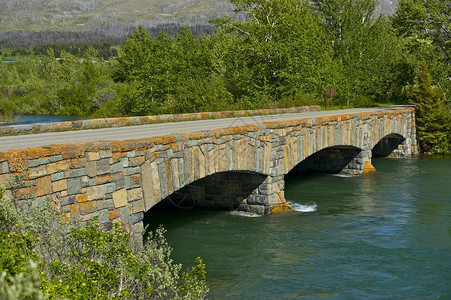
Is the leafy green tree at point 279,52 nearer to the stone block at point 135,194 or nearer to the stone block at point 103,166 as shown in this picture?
the stone block at point 135,194

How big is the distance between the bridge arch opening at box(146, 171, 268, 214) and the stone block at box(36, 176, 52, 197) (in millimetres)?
7595

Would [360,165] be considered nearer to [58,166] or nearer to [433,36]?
[58,166]

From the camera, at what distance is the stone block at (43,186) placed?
24.3ft

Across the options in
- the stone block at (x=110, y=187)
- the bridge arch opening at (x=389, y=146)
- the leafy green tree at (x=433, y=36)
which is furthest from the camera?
the leafy green tree at (x=433, y=36)

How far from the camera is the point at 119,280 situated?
6.18m

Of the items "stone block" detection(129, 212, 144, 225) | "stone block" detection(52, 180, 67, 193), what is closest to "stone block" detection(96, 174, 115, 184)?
"stone block" detection(52, 180, 67, 193)

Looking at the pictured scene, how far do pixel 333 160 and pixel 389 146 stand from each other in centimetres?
731

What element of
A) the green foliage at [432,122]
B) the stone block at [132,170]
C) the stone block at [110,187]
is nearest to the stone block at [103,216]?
the stone block at [110,187]

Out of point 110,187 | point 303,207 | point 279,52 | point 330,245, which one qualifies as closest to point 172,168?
point 110,187

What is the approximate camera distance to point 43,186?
7469 millimetres

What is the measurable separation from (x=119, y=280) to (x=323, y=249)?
6.41 m

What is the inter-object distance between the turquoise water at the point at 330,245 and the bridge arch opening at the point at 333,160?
353cm

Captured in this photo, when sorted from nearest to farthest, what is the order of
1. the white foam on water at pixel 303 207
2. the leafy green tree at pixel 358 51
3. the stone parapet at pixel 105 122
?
the stone parapet at pixel 105 122
the white foam on water at pixel 303 207
the leafy green tree at pixel 358 51

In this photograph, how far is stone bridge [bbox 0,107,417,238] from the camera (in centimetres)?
757
